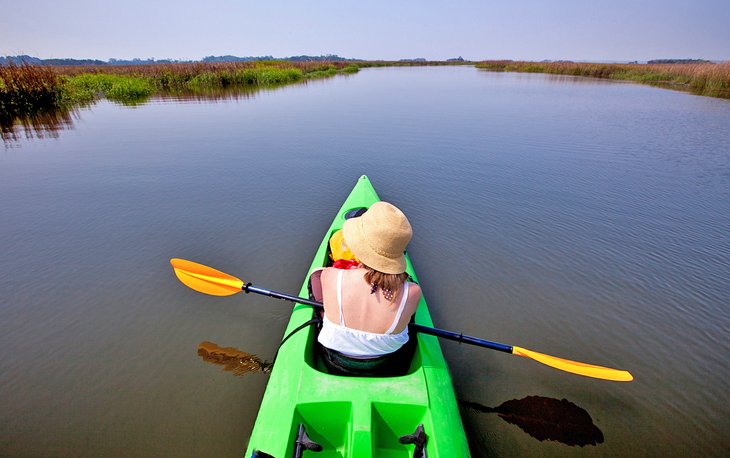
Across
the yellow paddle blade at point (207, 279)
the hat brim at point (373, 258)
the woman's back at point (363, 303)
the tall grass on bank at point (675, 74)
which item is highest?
the tall grass on bank at point (675, 74)

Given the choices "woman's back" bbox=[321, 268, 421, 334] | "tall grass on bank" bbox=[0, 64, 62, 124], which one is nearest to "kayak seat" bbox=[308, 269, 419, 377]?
"woman's back" bbox=[321, 268, 421, 334]

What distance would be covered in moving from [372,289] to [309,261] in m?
2.87

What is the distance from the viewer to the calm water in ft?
8.86

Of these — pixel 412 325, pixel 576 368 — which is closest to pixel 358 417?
pixel 412 325

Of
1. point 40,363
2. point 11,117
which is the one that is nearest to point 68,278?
point 40,363

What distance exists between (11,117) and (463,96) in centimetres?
1889

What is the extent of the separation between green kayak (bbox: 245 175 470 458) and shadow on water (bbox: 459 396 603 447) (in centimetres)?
90

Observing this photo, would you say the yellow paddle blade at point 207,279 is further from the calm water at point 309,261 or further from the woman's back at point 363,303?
the woman's back at point 363,303

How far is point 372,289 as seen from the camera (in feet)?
5.91

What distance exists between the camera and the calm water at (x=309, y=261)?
2.70 meters

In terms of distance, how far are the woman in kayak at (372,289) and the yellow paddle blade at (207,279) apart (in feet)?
5.47

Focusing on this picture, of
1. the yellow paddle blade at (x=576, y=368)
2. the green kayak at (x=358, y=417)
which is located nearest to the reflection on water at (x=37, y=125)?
the green kayak at (x=358, y=417)

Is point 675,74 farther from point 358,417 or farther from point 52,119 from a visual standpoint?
point 52,119

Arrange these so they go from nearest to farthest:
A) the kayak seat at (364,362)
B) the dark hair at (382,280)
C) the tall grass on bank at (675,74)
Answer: the dark hair at (382,280), the kayak seat at (364,362), the tall grass on bank at (675,74)
